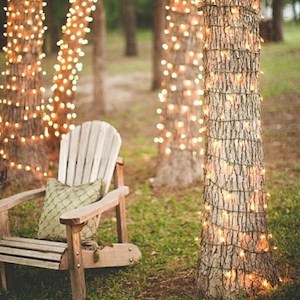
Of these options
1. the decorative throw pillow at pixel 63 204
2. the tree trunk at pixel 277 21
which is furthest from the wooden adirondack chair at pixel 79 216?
the tree trunk at pixel 277 21

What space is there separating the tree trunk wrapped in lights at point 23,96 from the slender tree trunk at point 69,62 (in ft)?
0.79

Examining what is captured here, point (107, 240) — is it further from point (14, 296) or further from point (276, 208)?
point (276, 208)

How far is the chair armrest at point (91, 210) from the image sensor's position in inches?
127

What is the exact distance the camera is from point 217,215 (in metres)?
3.23

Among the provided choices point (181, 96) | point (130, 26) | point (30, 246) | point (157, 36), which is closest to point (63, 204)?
point (30, 246)

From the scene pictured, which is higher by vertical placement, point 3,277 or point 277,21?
point 277,21

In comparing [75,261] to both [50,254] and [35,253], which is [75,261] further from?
[35,253]

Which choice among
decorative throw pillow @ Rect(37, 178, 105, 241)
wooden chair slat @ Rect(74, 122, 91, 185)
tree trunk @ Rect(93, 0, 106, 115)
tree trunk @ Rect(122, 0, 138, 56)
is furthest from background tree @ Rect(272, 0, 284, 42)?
decorative throw pillow @ Rect(37, 178, 105, 241)

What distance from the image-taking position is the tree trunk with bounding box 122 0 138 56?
18.5m

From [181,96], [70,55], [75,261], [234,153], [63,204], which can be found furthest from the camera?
[70,55]

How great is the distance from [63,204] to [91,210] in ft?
1.77

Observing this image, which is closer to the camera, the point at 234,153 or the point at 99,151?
the point at 234,153

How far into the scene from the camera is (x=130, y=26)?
18.9m

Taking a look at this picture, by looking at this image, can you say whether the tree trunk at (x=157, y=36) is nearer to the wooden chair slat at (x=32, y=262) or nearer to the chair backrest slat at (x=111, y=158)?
the chair backrest slat at (x=111, y=158)
